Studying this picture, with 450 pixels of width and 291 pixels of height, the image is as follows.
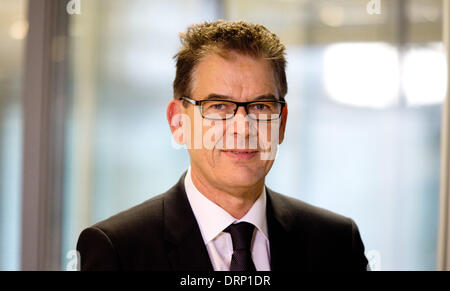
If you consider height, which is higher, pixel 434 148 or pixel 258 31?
pixel 258 31

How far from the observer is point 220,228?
1367 mm

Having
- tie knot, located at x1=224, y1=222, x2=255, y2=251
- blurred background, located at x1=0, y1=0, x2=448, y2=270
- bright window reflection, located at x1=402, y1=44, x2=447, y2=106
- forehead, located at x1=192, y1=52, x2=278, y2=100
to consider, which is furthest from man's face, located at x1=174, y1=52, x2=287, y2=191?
bright window reflection, located at x1=402, y1=44, x2=447, y2=106

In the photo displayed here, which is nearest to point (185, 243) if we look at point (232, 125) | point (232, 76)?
point (232, 125)

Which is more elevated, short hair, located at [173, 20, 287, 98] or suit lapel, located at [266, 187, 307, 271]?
short hair, located at [173, 20, 287, 98]

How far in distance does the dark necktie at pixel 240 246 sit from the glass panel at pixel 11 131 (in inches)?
33.1

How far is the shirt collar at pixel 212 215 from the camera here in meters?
1.37

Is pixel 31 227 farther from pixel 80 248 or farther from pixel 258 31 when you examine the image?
pixel 258 31

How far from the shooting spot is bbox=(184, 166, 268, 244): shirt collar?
4.49 ft

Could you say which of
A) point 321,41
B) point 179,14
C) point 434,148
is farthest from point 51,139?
point 434,148

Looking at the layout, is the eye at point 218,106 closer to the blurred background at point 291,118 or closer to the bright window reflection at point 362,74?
the blurred background at point 291,118

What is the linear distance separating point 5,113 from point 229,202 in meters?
0.94

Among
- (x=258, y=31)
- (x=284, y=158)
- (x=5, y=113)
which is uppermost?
(x=258, y=31)

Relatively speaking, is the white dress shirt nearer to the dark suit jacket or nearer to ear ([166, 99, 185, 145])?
the dark suit jacket

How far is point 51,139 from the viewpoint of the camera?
1.67 m
